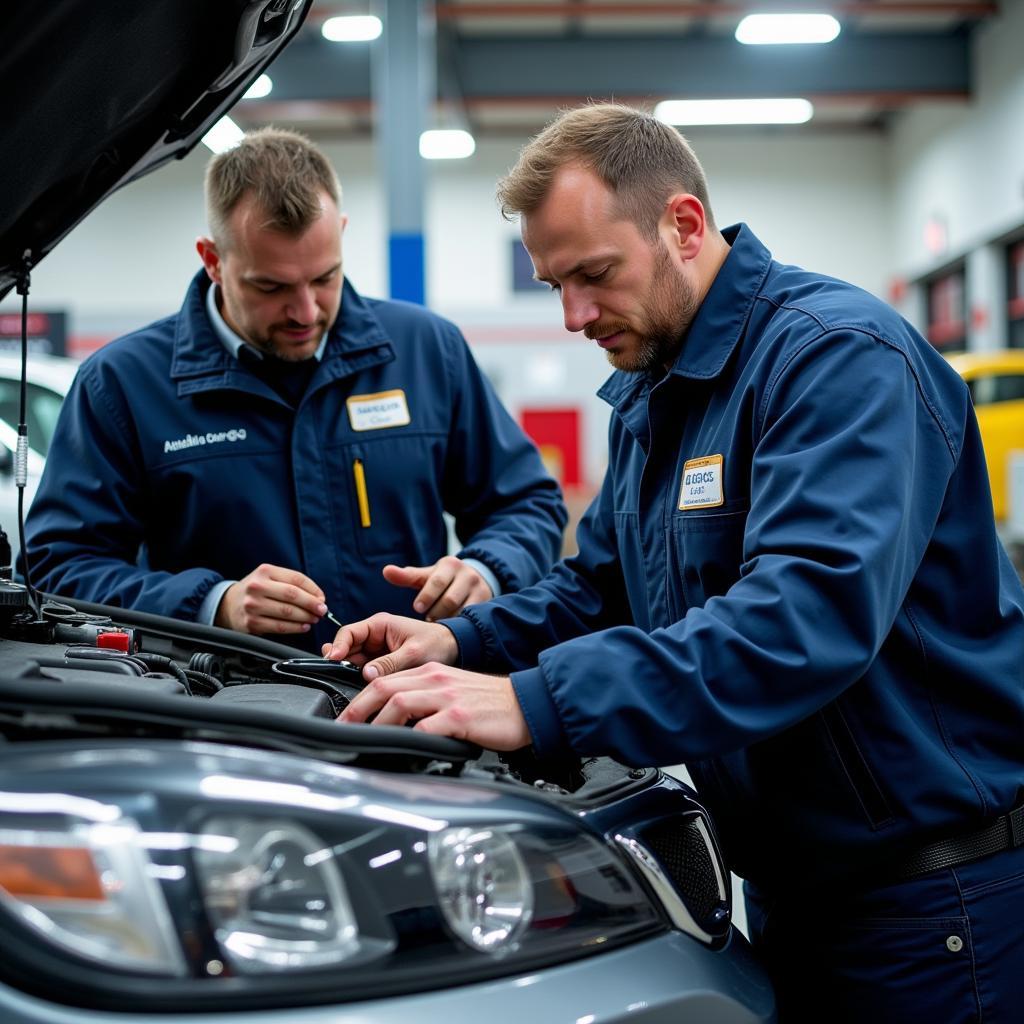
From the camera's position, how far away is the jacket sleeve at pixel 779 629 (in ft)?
3.25

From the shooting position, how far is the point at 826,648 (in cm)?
100

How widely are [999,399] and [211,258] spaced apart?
26.6ft

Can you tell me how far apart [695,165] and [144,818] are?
1015 millimetres

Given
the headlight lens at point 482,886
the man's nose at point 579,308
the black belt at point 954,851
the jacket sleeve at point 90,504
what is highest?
the man's nose at point 579,308

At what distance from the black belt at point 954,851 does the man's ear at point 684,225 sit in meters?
0.69

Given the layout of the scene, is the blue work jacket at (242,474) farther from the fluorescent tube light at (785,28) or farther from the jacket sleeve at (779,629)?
the fluorescent tube light at (785,28)

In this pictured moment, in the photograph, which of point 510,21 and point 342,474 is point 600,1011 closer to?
point 342,474

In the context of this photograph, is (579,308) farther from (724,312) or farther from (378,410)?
(378,410)

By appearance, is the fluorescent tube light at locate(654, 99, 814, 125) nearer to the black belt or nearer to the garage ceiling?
the garage ceiling

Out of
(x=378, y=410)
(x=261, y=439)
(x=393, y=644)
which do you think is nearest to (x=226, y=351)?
(x=261, y=439)

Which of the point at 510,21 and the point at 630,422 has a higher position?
the point at 510,21

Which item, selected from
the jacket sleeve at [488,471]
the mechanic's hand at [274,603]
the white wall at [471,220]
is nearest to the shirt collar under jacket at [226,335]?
the jacket sleeve at [488,471]

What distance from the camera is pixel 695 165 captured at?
A: 4.62 feet

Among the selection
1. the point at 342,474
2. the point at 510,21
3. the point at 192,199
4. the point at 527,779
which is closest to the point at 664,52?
the point at 510,21
